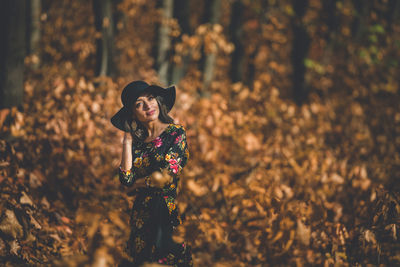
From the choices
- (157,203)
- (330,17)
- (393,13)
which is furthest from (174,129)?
(393,13)

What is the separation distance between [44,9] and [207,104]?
6026 millimetres

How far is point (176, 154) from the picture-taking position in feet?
6.70

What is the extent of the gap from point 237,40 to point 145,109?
6889mm

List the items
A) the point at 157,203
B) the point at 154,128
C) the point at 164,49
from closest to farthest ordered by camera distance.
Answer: the point at 157,203 < the point at 154,128 < the point at 164,49

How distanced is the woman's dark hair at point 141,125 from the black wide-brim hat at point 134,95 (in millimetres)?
31

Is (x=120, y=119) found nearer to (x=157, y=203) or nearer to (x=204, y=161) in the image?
(x=157, y=203)

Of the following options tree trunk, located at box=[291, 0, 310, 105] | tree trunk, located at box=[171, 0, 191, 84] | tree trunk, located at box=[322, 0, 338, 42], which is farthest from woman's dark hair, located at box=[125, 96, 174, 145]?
tree trunk, located at box=[322, 0, 338, 42]

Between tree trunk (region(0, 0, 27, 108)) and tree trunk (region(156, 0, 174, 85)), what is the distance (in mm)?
3002

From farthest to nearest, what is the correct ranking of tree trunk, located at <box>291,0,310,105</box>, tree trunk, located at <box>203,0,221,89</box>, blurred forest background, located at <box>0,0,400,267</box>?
tree trunk, located at <box>291,0,310,105</box>, tree trunk, located at <box>203,0,221,89</box>, blurred forest background, located at <box>0,0,400,267</box>

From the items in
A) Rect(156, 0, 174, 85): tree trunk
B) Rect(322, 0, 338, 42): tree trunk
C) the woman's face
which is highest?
Rect(322, 0, 338, 42): tree trunk

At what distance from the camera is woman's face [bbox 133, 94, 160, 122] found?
207 cm

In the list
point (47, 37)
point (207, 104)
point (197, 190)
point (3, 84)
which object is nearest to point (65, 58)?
point (47, 37)

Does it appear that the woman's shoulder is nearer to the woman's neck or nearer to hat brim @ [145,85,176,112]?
the woman's neck

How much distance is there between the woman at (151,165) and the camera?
2010mm
